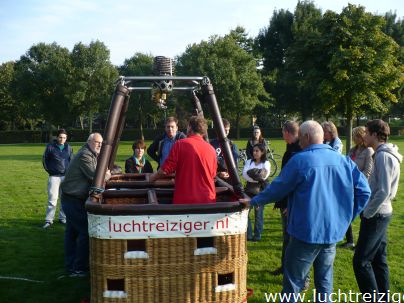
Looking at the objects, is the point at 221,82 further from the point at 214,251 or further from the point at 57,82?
the point at 214,251

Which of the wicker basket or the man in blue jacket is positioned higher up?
the man in blue jacket

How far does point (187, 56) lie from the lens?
1522 inches

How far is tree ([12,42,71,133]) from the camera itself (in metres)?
43.2

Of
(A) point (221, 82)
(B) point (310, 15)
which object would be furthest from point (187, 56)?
(B) point (310, 15)

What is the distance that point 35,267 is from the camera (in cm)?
589

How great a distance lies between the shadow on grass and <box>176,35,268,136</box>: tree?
27.4 metres

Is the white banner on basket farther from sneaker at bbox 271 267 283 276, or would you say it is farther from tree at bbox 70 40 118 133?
tree at bbox 70 40 118 133

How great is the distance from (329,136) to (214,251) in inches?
123

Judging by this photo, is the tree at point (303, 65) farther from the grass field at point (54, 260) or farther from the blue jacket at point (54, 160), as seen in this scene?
the blue jacket at point (54, 160)

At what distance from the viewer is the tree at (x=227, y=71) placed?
35.0 meters

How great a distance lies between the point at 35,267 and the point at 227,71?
30651 millimetres

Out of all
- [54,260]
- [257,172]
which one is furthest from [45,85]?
[257,172]

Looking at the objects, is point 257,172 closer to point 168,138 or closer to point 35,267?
point 168,138

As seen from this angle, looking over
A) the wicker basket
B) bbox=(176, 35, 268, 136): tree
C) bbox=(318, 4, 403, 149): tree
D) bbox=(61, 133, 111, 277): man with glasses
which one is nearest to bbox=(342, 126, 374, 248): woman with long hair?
the wicker basket
